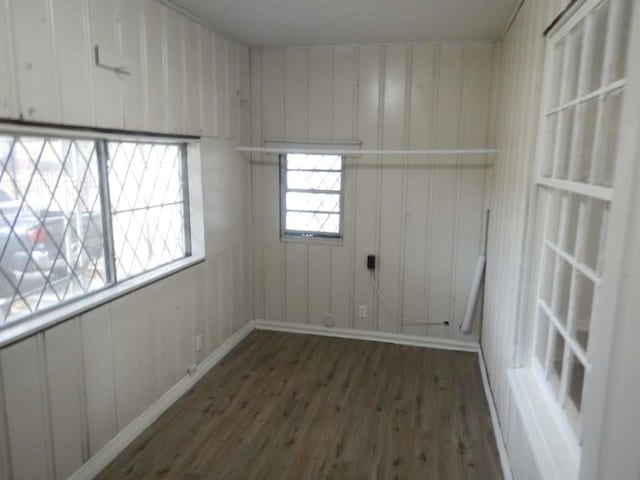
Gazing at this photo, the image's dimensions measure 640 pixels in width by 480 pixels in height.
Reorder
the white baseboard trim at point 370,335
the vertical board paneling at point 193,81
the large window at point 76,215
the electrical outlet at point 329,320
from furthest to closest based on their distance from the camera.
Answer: the electrical outlet at point 329,320, the white baseboard trim at point 370,335, the vertical board paneling at point 193,81, the large window at point 76,215

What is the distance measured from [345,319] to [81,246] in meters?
2.67

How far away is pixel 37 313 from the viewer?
2.22 m

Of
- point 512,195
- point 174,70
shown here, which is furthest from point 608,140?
point 174,70

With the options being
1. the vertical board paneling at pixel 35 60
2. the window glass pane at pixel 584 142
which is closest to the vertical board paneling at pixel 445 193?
the window glass pane at pixel 584 142

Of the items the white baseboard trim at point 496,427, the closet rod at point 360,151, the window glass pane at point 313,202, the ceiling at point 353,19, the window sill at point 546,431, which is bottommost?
the white baseboard trim at point 496,427

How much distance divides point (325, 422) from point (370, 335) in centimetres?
151

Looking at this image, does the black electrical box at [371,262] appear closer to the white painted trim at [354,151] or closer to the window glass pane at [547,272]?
the white painted trim at [354,151]

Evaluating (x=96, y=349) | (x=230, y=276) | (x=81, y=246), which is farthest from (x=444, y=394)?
(x=81, y=246)

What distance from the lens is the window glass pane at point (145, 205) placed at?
9.15 feet

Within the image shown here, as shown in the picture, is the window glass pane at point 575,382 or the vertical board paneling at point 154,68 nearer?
the window glass pane at point 575,382

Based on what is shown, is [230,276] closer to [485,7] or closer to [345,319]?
[345,319]

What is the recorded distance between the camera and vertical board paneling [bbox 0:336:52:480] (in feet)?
6.52

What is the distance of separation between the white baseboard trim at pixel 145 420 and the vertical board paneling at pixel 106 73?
183 centimetres

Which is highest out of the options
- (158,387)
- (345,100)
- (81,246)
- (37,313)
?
(345,100)
